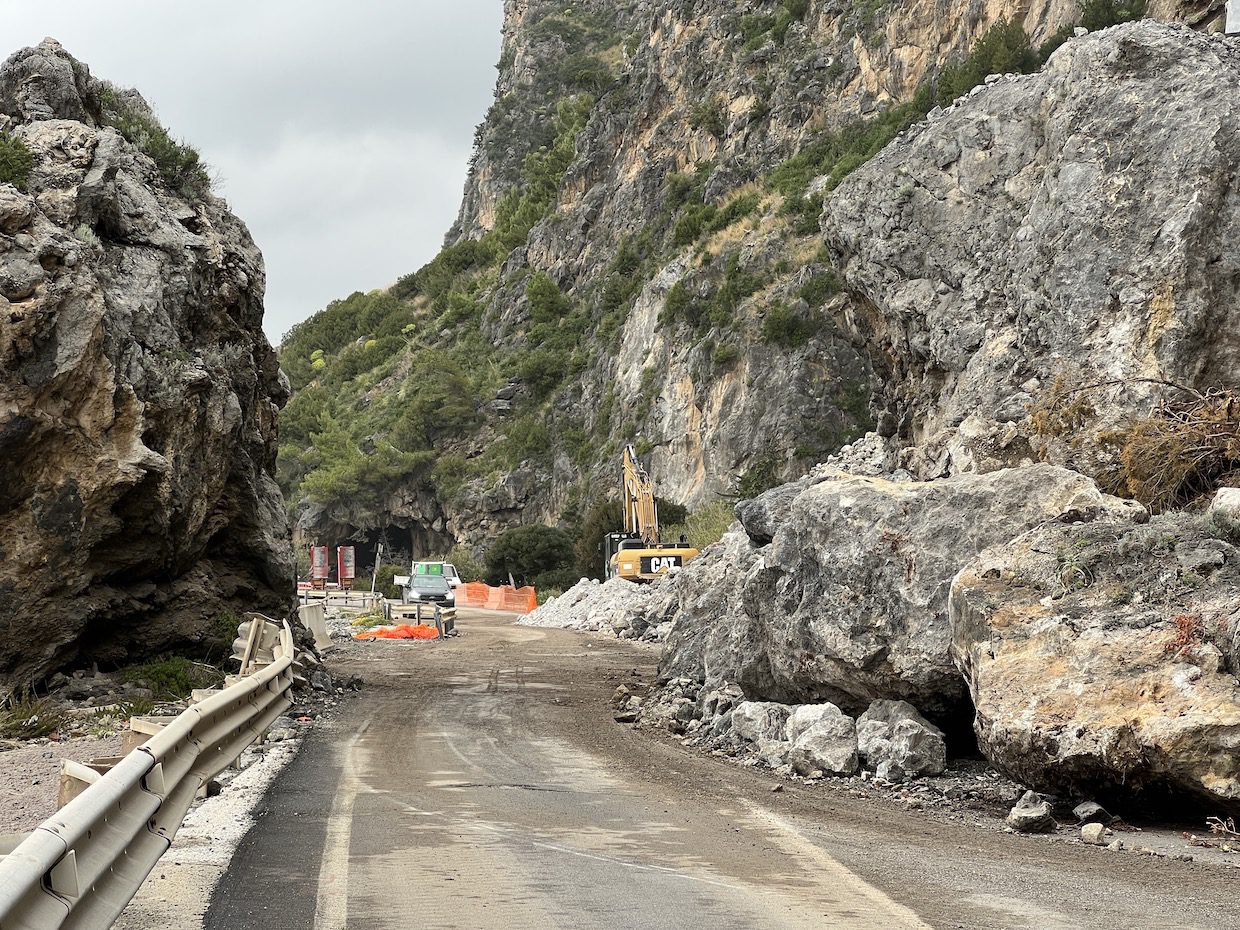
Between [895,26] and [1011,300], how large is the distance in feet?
133

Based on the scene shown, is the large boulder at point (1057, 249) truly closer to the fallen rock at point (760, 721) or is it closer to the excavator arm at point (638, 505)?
the fallen rock at point (760, 721)

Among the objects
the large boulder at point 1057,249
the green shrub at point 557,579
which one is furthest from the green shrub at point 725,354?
the large boulder at point 1057,249

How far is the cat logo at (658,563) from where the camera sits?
126 ft

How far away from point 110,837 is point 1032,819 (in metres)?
5.54

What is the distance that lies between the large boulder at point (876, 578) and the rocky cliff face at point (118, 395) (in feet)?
24.6

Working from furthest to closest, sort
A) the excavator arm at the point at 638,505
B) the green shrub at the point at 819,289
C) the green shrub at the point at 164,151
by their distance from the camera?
the green shrub at the point at 819,289
the excavator arm at the point at 638,505
the green shrub at the point at 164,151

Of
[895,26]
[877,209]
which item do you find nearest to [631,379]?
[895,26]

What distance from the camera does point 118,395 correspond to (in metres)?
13.4

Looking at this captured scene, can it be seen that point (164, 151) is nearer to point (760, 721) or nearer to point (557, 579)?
point (760, 721)

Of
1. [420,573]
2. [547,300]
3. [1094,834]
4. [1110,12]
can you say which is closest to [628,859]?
[1094,834]

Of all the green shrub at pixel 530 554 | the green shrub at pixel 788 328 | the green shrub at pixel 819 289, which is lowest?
the green shrub at pixel 530 554

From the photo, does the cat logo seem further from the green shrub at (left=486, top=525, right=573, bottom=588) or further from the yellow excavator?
the green shrub at (left=486, top=525, right=573, bottom=588)

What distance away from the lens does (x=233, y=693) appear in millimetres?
8391

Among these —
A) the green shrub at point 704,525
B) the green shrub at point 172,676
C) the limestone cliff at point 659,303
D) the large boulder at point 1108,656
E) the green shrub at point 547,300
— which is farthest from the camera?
the green shrub at point 547,300
